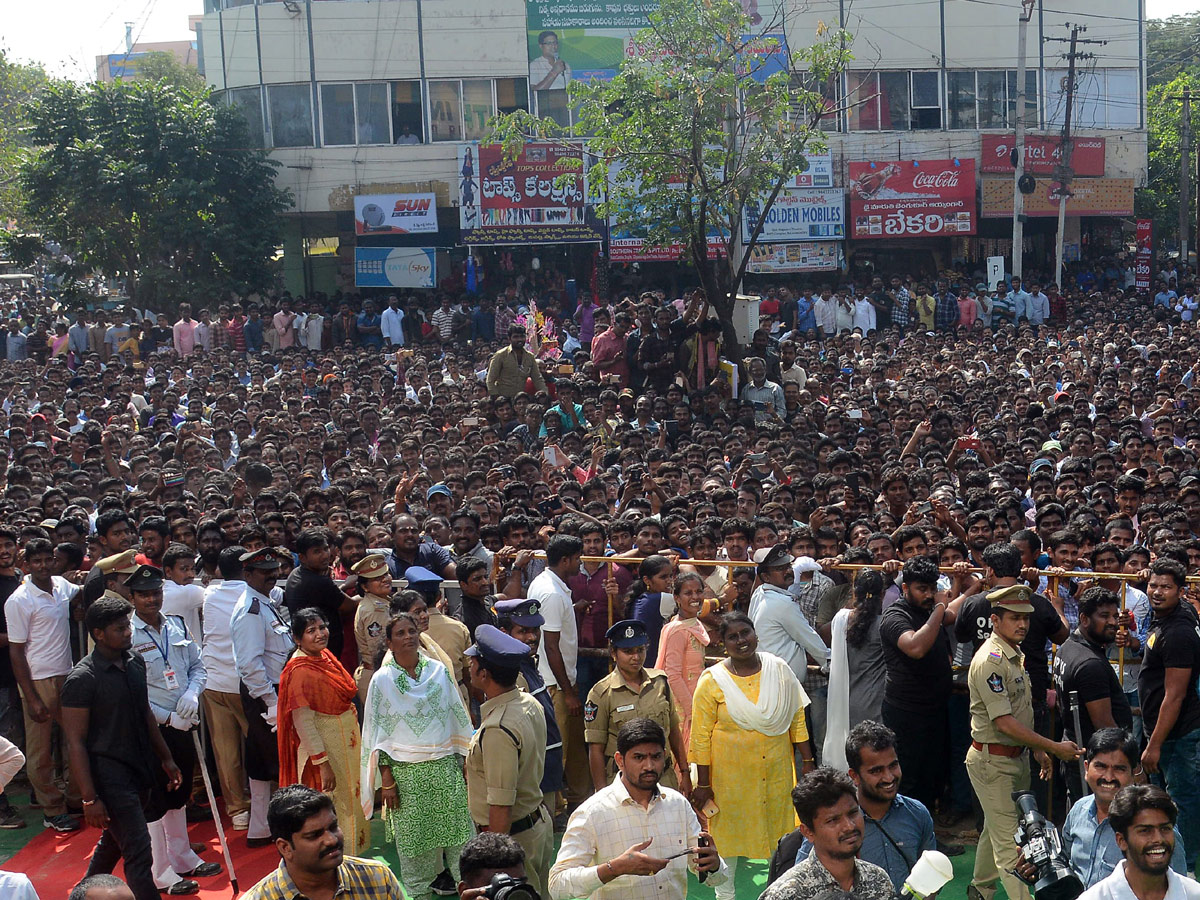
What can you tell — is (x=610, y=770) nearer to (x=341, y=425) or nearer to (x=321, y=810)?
(x=321, y=810)

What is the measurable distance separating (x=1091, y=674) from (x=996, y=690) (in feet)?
1.72

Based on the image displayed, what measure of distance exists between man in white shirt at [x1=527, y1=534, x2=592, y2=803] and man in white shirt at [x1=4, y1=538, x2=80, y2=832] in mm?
2765

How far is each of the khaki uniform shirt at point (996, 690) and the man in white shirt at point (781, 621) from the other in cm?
115

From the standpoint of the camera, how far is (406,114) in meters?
31.4

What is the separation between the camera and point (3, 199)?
37.3 meters

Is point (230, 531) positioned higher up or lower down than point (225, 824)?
higher up

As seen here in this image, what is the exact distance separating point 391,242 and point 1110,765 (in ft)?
90.3

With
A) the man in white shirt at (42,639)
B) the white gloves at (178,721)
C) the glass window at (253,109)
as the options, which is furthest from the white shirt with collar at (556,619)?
the glass window at (253,109)

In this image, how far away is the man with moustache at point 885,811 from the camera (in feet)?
16.2

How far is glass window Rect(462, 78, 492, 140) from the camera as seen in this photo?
31359 mm

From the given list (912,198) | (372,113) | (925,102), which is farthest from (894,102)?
(372,113)

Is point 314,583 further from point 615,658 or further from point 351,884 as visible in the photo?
point 351,884

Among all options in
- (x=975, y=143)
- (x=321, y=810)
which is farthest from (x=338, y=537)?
(x=975, y=143)

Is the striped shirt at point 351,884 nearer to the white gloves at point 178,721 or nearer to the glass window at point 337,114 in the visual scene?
the white gloves at point 178,721
